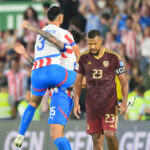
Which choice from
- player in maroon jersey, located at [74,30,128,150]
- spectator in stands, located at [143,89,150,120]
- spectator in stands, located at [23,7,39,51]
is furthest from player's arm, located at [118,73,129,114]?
spectator in stands, located at [23,7,39,51]

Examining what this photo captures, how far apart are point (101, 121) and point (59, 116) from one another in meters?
1.06

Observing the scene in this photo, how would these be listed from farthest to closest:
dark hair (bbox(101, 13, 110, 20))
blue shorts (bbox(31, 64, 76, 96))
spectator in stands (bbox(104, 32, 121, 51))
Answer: dark hair (bbox(101, 13, 110, 20)) → spectator in stands (bbox(104, 32, 121, 51)) → blue shorts (bbox(31, 64, 76, 96))

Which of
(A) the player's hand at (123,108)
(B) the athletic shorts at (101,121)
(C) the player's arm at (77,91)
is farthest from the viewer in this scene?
(B) the athletic shorts at (101,121)

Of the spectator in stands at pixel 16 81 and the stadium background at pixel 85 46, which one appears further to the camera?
the spectator in stands at pixel 16 81

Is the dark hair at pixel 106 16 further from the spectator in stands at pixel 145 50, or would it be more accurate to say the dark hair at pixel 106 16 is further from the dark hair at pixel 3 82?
the dark hair at pixel 3 82

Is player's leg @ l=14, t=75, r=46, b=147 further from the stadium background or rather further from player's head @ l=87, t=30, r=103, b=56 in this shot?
the stadium background

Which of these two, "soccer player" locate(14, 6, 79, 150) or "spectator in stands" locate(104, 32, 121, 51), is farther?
"spectator in stands" locate(104, 32, 121, 51)

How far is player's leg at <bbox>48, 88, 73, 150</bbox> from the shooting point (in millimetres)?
8602

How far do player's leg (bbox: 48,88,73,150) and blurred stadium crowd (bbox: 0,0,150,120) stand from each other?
448 cm

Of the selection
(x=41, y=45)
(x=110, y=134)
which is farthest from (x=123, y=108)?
(x=41, y=45)

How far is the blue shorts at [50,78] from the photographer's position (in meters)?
8.69

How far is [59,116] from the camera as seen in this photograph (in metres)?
8.72

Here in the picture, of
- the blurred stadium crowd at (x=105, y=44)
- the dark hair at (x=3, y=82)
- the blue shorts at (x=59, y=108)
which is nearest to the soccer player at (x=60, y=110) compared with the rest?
the blue shorts at (x=59, y=108)

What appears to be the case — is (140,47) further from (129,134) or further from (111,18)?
(129,134)
